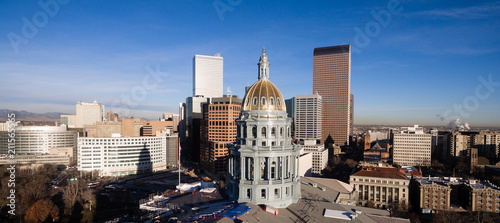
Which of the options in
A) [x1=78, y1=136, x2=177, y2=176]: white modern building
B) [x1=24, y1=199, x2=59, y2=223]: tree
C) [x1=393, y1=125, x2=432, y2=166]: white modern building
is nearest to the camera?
[x1=24, y1=199, x2=59, y2=223]: tree

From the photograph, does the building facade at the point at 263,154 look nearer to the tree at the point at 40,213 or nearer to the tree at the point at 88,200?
the tree at the point at 40,213

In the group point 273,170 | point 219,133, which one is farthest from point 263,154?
point 219,133

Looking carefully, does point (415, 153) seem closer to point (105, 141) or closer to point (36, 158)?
point (105, 141)

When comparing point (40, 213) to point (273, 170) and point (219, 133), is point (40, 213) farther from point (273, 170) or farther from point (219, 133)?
point (219, 133)

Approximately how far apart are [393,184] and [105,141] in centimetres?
11454

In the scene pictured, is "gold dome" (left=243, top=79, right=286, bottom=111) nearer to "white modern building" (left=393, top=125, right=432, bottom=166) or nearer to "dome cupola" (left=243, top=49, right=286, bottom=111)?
"dome cupola" (left=243, top=49, right=286, bottom=111)

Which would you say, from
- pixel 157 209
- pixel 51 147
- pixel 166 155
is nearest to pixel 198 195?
pixel 157 209

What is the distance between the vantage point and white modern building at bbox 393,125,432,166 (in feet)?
485

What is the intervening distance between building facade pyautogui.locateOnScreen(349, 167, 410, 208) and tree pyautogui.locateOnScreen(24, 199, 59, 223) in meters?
76.3

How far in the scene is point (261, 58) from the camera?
152 feet

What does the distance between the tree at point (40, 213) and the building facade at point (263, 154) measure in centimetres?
4447

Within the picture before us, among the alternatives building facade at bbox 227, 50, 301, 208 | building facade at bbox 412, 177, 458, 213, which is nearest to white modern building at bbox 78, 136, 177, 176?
building facade at bbox 227, 50, 301, 208

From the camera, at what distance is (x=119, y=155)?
432 feet

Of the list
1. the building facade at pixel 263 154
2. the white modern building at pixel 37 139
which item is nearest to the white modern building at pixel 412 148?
the building facade at pixel 263 154
